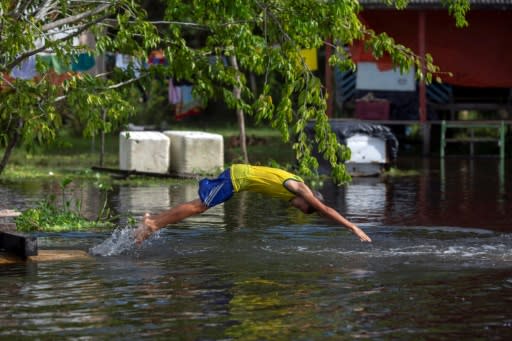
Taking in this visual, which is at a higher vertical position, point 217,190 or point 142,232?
Result: point 217,190

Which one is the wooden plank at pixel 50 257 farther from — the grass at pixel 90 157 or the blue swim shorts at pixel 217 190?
the grass at pixel 90 157

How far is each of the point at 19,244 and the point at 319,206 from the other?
297 cm

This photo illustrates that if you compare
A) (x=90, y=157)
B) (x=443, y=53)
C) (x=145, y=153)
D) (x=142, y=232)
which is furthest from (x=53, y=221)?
(x=443, y=53)

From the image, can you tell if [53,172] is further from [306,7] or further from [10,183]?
[306,7]

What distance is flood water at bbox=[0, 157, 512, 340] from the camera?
9.28m

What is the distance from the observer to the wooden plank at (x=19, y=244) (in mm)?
12617

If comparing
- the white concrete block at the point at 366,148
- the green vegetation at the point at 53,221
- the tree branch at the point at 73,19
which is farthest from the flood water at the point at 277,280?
the white concrete block at the point at 366,148

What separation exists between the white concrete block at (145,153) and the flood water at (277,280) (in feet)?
15.6

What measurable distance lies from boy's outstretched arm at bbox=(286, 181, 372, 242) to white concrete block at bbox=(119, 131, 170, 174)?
10.1 m

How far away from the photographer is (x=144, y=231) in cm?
1320

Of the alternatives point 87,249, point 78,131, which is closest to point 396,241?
point 87,249

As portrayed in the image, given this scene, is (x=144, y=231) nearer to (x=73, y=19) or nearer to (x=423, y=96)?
(x=73, y=19)

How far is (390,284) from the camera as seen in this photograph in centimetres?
1109

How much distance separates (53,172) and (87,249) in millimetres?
10252
